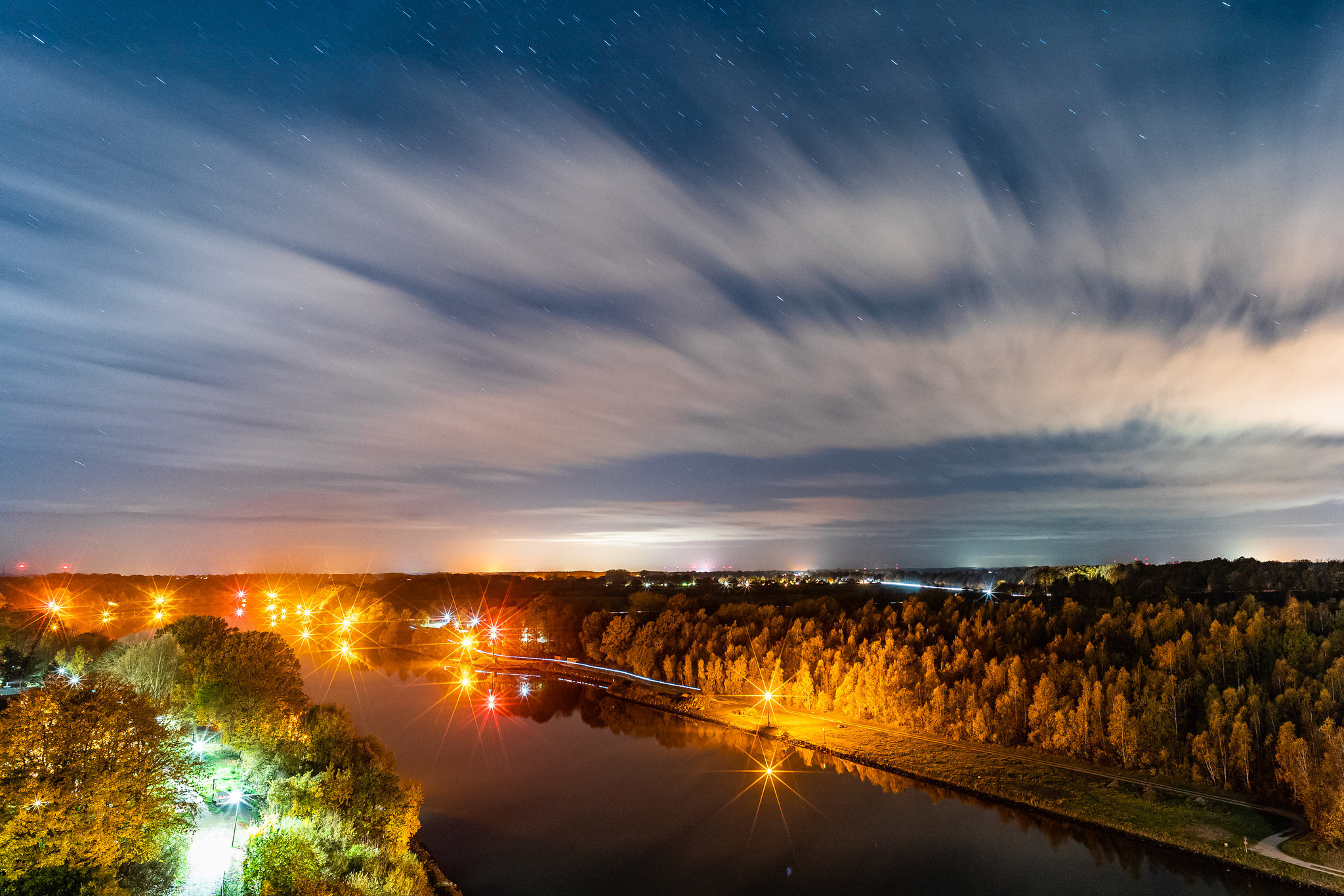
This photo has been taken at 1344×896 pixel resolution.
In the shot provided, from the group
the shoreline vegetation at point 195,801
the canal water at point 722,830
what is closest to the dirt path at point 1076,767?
the canal water at point 722,830

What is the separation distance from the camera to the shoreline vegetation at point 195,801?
23.7 m

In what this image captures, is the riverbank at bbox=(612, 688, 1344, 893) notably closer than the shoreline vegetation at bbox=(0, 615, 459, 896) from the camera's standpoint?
No

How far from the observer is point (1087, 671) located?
64.6m

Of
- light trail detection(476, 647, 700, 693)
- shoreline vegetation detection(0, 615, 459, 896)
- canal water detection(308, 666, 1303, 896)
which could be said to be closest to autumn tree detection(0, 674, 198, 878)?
shoreline vegetation detection(0, 615, 459, 896)

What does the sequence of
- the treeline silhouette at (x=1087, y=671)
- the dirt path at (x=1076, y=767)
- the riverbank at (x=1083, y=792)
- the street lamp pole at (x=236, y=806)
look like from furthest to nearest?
the treeline silhouette at (x=1087, y=671) → the riverbank at (x=1083, y=792) → the dirt path at (x=1076, y=767) → the street lamp pole at (x=236, y=806)

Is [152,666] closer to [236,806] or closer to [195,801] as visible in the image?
[236,806]

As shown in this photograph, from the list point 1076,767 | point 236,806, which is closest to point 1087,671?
point 1076,767

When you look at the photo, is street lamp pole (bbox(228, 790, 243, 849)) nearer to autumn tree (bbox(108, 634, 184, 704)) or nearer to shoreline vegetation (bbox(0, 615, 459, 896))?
shoreline vegetation (bbox(0, 615, 459, 896))

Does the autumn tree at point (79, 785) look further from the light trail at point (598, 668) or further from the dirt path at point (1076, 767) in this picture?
the light trail at point (598, 668)

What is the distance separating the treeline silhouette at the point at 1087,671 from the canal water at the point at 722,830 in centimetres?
1152

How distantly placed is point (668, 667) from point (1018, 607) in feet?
150

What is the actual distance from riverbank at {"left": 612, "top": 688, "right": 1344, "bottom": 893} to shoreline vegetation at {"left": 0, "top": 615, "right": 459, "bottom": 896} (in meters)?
38.2

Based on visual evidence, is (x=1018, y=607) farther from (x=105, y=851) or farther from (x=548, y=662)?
(x=105, y=851)

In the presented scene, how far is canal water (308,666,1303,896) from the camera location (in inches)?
1497
